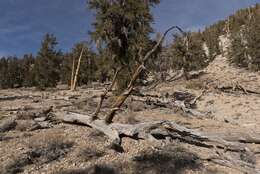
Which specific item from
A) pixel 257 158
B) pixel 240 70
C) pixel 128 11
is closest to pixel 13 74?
pixel 240 70

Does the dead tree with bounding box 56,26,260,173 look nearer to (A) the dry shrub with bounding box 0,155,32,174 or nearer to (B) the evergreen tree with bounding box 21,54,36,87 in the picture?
(A) the dry shrub with bounding box 0,155,32,174

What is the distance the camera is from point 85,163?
31.7 feet

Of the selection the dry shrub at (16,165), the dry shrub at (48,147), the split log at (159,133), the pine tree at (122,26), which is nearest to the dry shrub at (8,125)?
the dry shrub at (48,147)

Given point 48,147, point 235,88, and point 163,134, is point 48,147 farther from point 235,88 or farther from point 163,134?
point 235,88

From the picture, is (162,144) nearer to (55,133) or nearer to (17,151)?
(55,133)

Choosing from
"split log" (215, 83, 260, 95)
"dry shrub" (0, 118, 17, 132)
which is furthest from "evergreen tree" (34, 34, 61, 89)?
"dry shrub" (0, 118, 17, 132)

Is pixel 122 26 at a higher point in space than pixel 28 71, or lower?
higher

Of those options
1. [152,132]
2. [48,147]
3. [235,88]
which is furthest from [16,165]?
[235,88]

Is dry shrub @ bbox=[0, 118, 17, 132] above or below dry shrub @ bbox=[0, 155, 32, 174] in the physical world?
above

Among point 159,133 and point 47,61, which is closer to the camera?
point 159,133

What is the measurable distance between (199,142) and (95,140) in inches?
145

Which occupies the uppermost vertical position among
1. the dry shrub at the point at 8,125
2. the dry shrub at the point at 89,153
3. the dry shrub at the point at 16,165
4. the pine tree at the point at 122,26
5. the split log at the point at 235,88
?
the pine tree at the point at 122,26

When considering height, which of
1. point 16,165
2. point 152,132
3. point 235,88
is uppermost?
point 235,88

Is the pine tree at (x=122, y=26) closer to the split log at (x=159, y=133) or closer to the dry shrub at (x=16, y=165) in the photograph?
the split log at (x=159, y=133)
